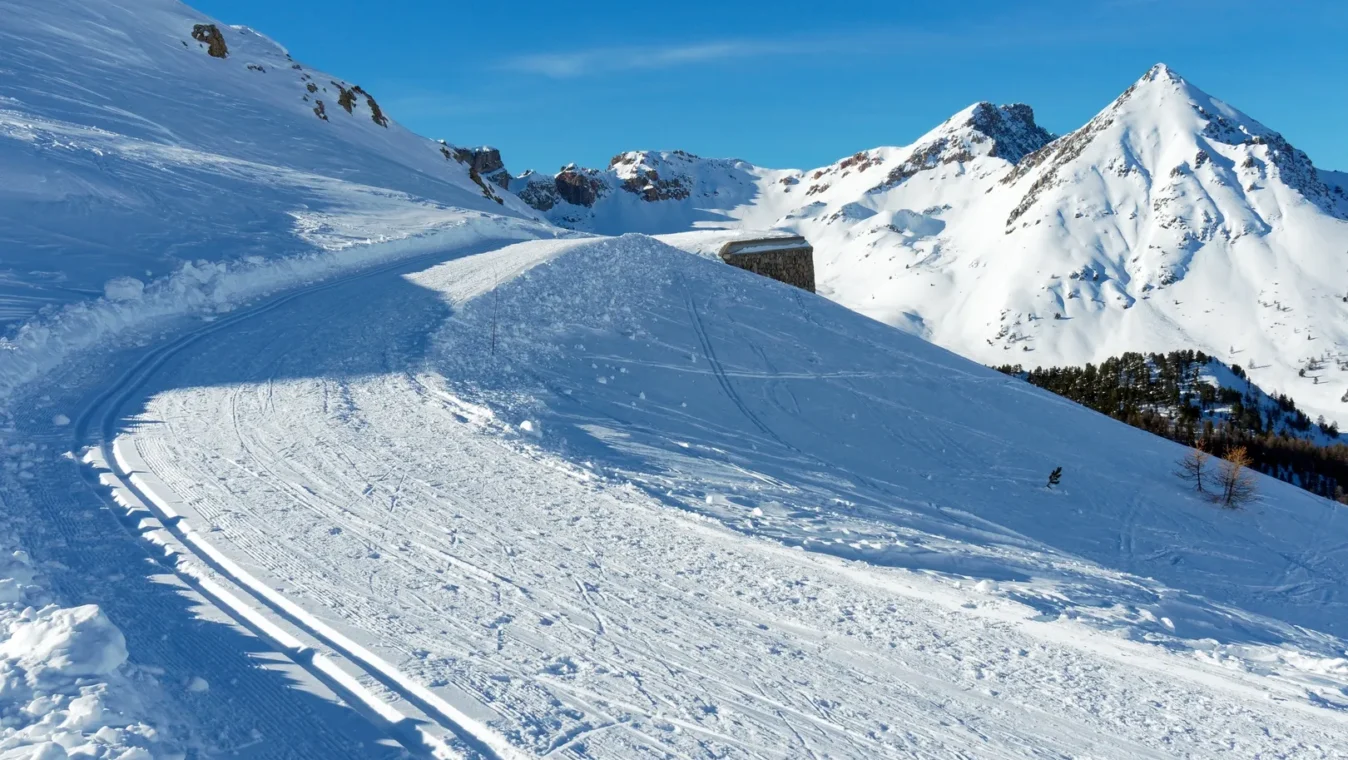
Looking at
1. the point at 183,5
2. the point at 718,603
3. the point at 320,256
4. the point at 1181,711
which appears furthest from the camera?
the point at 183,5

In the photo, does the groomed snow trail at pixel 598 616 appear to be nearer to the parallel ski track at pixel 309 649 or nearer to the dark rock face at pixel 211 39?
the parallel ski track at pixel 309 649

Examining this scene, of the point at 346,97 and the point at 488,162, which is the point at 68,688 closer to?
the point at 346,97

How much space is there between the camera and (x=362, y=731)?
454 cm

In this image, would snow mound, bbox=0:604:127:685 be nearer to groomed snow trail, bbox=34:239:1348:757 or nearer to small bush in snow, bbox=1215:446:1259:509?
groomed snow trail, bbox=34:239:1348:757

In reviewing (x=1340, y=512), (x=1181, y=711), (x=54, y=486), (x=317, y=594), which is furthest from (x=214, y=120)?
(x=1340, y=512)

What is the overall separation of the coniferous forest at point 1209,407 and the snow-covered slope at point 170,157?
78771 mm

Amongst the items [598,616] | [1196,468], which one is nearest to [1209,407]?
[1196,468]

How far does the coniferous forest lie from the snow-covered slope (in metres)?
78.8

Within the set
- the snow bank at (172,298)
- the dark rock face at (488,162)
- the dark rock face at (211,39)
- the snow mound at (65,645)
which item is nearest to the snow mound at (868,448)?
the snow bank at (172,298)

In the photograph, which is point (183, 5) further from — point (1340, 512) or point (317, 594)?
point (1340, 512)

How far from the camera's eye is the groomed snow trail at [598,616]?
4969 millimetres

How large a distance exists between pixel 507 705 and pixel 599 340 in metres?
13.4

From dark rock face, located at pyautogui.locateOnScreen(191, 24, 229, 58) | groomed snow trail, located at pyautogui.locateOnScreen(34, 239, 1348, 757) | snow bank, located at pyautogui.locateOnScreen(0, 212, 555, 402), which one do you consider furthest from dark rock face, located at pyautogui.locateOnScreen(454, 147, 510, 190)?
groomed snow trail, located at pyautogui.locateOnScreen(34, 239, 1348, 757)

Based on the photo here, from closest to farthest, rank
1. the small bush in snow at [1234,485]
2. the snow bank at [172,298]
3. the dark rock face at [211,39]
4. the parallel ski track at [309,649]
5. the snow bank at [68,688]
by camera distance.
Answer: the snow bank at [68,688], the parallel ski track at [309,649], the snow bank at [172,298], the small bush in snow at [1234,485], the dark rock face at [211,39]
